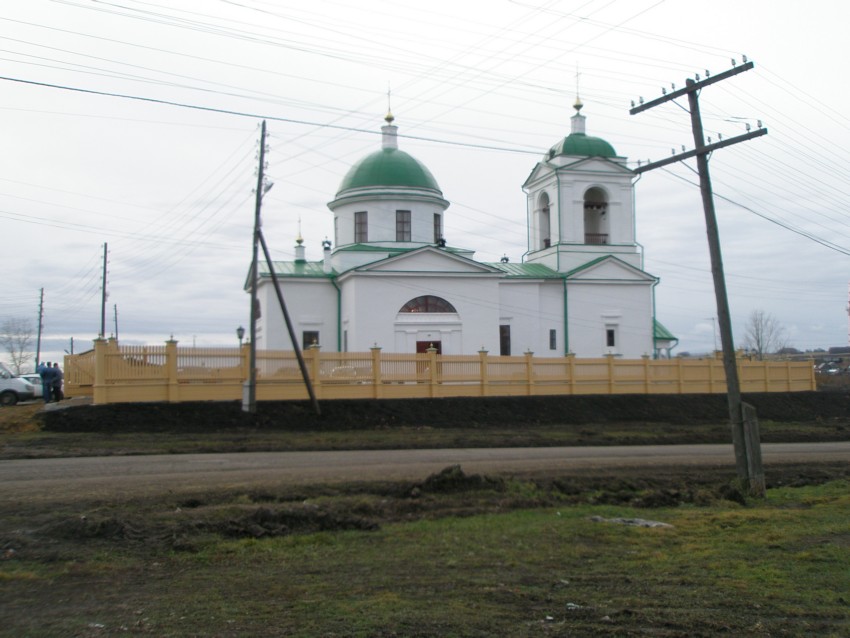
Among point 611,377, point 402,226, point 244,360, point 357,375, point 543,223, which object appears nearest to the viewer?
point 244,360

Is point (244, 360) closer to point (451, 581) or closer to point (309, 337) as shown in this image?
point (309, 337)

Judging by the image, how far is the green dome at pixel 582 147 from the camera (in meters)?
41.3

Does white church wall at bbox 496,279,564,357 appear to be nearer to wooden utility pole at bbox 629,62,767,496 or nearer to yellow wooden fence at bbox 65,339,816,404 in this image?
yellow wooden fence at bbox 65,339,816,404

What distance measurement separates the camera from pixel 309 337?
38.1m

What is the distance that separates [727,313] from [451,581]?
9.00m

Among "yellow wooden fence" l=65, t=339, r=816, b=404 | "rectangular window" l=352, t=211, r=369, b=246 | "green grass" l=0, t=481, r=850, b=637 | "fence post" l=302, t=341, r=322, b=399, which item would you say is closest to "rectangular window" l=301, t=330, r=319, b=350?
"rectangular window" l=352, t=211, r=369, b=246

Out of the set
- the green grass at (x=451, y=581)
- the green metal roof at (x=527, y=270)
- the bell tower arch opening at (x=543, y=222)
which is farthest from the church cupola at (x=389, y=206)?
the green grass at (x=451, y=581)

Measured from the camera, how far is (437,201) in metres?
40.9

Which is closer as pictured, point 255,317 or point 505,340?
point 255,317

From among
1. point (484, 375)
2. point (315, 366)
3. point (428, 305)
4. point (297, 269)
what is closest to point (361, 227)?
point (297, 269)

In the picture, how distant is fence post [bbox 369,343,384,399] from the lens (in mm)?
26531

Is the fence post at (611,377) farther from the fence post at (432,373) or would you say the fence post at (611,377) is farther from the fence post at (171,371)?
the fence post at (171,371)

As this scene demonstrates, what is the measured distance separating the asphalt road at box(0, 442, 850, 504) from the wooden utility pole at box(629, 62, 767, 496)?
249 cm

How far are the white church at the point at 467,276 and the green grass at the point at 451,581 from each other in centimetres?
2635
